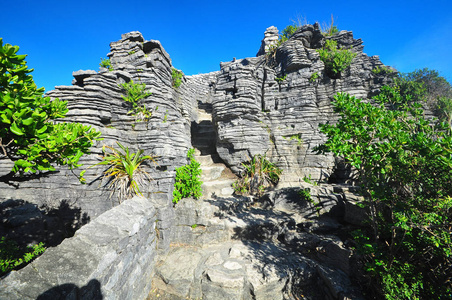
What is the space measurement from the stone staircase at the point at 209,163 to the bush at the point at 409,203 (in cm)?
568

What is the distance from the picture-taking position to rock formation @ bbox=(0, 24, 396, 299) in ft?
13.7

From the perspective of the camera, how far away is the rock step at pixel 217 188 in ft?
26.1

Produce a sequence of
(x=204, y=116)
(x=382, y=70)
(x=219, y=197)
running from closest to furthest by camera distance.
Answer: (x=219, y=197)
(x=382, y=70)
(x=204, y=116)

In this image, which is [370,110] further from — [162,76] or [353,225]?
[162,76]

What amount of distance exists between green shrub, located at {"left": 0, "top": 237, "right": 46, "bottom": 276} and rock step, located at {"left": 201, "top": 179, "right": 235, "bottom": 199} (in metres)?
5.33

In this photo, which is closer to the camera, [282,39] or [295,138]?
[295,138]

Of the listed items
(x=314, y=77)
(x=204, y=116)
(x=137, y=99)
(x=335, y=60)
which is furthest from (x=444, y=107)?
(x=137, y=99)

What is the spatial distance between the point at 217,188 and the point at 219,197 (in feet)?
2.63

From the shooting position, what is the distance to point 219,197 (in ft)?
25.3

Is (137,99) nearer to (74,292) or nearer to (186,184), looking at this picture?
(186,184)

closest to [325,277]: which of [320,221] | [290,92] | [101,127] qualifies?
[320,221]

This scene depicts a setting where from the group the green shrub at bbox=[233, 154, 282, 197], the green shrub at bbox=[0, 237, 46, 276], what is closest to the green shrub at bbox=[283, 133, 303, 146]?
the green shrub at bbox=[233, 154, 282, 197]

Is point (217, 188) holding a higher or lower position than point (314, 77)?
lower

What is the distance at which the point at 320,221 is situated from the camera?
22.7 ft
